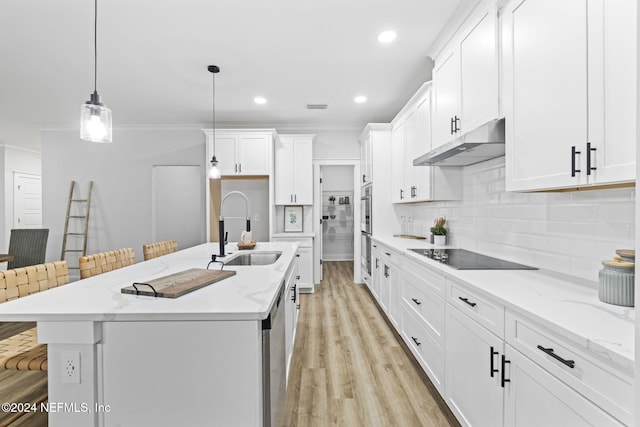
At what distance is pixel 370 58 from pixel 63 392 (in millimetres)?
3189

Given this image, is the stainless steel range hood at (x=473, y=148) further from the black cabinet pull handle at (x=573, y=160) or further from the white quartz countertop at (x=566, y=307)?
the white quartz countertop at (x=566, y=307)

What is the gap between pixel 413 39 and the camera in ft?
8.80

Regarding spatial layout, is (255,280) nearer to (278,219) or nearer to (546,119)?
(546,119)

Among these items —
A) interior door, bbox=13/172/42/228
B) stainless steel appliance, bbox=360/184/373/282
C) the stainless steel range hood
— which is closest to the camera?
the stainless steel range hood

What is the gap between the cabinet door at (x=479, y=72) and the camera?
6.02 ft

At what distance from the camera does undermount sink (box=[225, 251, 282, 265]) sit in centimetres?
267

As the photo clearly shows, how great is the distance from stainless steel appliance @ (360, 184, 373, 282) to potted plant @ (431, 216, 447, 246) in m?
1.35

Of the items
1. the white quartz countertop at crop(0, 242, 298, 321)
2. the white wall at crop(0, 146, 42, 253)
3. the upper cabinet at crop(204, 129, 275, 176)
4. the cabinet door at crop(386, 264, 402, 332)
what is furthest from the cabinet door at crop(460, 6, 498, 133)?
the white wall at crop(0, 146, 42, 253)

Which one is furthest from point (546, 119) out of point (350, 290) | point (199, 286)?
point (350, 290)

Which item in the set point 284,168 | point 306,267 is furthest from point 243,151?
point 306,267

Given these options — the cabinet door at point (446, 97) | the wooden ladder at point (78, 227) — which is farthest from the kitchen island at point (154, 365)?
the wooden ladder at point (78, 227)

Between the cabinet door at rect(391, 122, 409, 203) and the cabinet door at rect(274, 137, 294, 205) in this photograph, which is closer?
Result: the cabinet door at rect(391, 122, 409, 203)

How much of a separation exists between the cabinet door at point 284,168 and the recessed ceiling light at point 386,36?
8.33 ft

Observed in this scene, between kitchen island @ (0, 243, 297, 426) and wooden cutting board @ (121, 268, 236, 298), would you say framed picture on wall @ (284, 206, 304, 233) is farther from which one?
kitchen island @ (0, 243, 297, 426)
